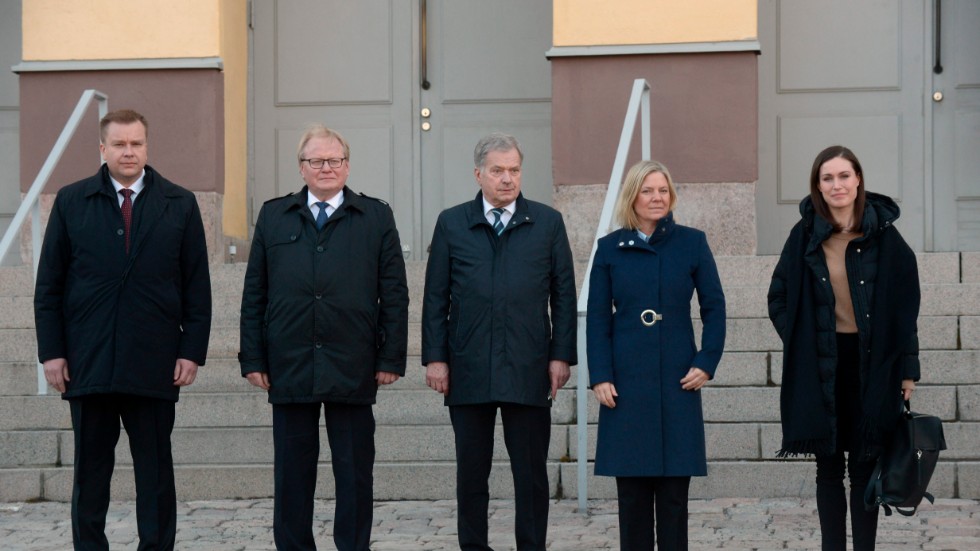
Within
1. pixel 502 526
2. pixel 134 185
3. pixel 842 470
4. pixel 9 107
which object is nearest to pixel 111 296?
pixel 134 185

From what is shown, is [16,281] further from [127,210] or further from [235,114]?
[127,210]

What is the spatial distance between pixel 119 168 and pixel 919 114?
597cm

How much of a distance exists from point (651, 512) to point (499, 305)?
87 centimetres

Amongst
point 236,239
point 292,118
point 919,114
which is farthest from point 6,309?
point 919,114

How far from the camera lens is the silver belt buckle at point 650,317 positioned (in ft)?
16.1

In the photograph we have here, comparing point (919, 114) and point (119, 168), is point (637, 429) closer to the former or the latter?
point (119, 168)

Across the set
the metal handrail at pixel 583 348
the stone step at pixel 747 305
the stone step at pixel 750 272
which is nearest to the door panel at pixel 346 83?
the stone step at pixel 750 272

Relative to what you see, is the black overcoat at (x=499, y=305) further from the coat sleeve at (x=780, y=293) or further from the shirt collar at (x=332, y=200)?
the coat sleeve at (x=780, y=293)

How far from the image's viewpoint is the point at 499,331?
16.8ft

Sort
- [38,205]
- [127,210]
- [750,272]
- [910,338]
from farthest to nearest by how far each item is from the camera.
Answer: [750,272] < [38,205] < [127,210] < [910,338]

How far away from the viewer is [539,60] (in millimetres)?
9805

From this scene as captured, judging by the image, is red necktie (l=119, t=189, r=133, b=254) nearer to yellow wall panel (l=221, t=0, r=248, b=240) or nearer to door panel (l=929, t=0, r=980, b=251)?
yellow wall panel (l=221, t=0, r=248, b=240)

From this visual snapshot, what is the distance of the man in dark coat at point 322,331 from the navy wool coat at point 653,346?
76 cm

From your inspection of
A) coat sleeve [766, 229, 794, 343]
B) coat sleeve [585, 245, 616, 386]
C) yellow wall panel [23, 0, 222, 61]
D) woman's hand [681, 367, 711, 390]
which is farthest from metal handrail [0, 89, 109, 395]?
coat sleeve [766, 229, 794, 343]
